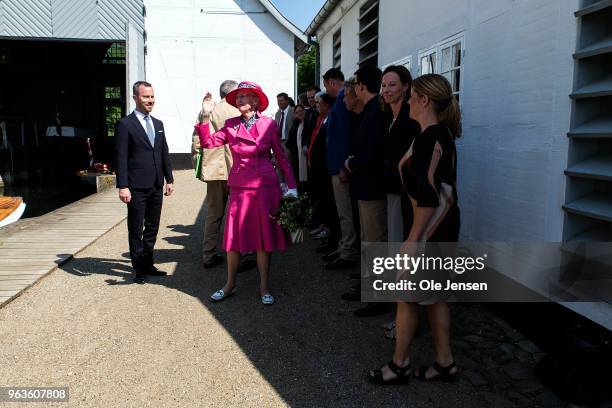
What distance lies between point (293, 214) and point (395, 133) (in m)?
1.18

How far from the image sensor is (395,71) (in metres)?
4.02

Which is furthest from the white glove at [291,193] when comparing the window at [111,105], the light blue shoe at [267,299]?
the window at [111,105]

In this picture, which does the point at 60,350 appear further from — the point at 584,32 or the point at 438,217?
the point at 584,32

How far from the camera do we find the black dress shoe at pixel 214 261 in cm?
595

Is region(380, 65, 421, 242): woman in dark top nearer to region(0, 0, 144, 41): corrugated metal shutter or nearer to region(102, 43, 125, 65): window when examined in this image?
region(0, 0, 144, 41): corrugated metal shutter

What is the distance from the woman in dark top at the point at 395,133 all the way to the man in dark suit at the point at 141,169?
241cm

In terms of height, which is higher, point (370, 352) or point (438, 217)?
point (438, 217)

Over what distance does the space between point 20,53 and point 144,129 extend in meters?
24.6

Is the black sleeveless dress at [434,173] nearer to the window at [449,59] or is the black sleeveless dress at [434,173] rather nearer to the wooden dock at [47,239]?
the window at [449,59]

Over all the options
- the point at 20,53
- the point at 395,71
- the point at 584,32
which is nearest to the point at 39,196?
the point at 20,53

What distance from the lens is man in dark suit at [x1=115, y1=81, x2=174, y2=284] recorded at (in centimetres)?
513

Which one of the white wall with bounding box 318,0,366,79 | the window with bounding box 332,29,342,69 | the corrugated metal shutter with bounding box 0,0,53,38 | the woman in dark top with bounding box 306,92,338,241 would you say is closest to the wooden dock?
the woman in dark top with bounding box 306,92,338,241

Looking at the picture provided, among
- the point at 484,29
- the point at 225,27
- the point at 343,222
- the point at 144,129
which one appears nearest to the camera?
the point at 484,29

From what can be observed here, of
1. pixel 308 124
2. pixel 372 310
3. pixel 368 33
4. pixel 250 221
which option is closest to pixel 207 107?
pixel 250 221
